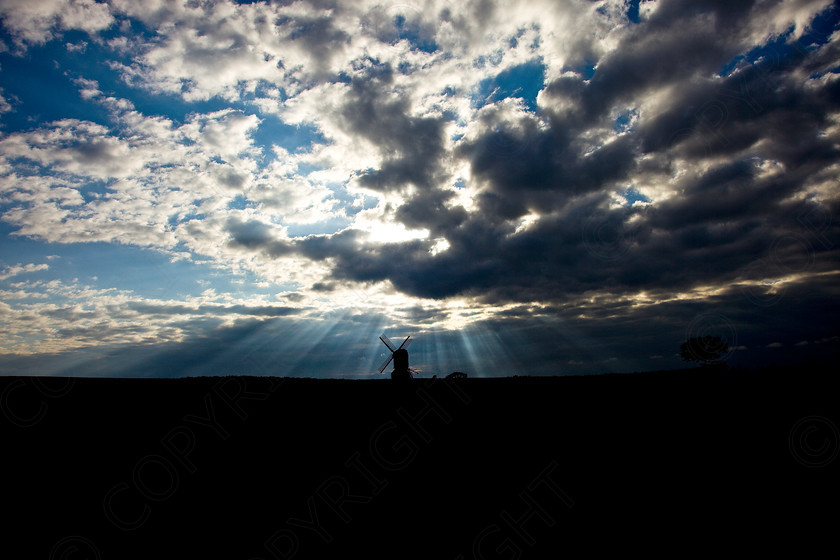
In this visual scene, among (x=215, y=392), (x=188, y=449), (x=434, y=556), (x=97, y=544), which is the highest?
(x=215, y=392)

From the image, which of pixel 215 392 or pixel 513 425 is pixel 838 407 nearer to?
pixel 513 425

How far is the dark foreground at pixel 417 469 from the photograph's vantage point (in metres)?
10.9

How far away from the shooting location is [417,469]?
13.8m

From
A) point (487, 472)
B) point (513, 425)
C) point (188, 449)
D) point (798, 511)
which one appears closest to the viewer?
point (798, 511)

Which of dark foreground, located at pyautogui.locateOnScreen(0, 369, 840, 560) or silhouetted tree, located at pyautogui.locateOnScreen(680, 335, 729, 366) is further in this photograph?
silhouetted tree, located at pyautogui.locateOnScreen(680, 335, 729, 366)

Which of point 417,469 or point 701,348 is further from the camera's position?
point 701,348

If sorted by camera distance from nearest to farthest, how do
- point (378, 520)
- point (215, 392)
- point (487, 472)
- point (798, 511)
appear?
point (798, 511), point (378, 520), point (487, 472), point (215, 392)

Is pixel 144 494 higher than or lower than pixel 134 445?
lower

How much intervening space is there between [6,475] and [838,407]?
30.0 meters

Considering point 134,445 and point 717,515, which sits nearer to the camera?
point 717,515

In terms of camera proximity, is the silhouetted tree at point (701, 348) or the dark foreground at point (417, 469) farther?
the silhouetted tree at point (701, 348)

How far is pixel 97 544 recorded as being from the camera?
35.3ft

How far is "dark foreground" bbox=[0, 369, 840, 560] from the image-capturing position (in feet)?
35.6

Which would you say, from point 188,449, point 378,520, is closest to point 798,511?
point 378,520
